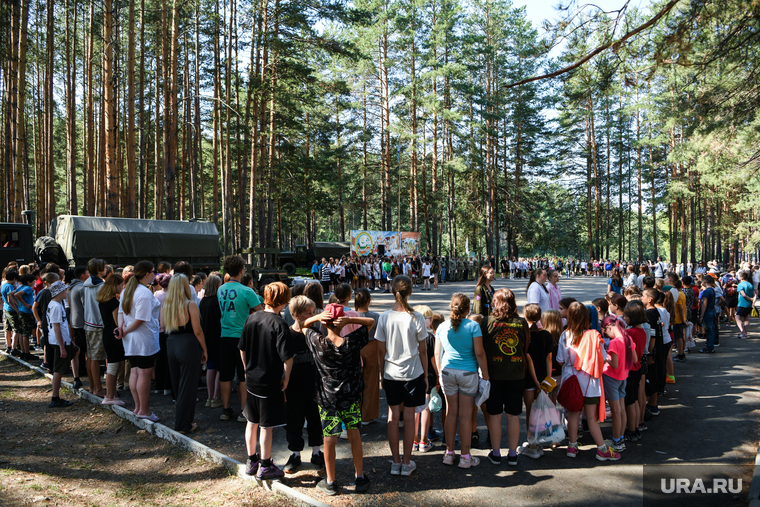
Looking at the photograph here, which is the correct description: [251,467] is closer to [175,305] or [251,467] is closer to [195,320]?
[195,320]

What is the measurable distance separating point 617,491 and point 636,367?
1507 mm

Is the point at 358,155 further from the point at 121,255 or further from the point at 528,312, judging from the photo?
the point at 528,312

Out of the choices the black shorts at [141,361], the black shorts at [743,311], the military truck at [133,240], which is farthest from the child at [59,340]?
the black shorts at [743,311]

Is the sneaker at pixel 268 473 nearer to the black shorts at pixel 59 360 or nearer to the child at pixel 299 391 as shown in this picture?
the child at pixel 299 391

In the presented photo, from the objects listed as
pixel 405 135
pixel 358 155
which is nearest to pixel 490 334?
pixel 405 135

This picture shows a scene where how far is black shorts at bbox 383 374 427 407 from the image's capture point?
3.99 meters

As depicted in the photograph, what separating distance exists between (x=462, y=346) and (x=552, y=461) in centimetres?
160

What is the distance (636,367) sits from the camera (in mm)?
4926

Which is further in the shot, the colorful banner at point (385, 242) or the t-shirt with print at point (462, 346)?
the colorful banner at point (385, 242)

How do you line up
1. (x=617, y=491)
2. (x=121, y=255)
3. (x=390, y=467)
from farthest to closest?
(x=121, y=255) → (x=390, y=467) → (x=617, y=491)

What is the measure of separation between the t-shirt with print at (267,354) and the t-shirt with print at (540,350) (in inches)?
96.1

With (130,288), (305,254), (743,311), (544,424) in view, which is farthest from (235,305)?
(305,254)

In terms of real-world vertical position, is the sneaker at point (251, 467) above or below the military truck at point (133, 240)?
below

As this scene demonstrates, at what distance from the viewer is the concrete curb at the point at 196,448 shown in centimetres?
375
